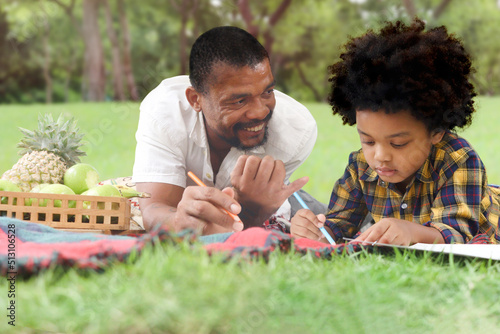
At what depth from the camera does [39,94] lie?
14.3 metres

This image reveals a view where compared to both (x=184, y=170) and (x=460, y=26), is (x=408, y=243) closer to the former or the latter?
(x=184, y=170)

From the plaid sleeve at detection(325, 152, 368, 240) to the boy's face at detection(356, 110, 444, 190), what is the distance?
264 millimetres

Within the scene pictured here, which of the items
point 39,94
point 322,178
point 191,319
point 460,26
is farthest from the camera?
point 39,94

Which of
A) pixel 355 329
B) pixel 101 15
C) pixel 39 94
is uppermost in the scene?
pixel 101 15

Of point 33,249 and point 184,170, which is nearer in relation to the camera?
point 33,249

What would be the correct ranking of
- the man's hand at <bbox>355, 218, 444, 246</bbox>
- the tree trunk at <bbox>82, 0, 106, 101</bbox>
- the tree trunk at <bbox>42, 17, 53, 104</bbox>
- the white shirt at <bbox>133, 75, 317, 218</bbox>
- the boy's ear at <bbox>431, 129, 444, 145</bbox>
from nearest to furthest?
1. the man's hand at <bbox>355, 218, 444, 246</bbox>
2. the boy's ear at <bbox>431, 129, 444, 145</bbox>
3. the white shirt at <bbox>133, 75, 317, 218</bbox>
4. the tree trunk at <bbox>82, 0, 106, 101</bbox>
5. the tree trunk at <bbox>42, 17, 53, 104</bbox>

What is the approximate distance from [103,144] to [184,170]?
4535 mm

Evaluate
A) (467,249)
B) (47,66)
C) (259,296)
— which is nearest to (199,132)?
(467,249)

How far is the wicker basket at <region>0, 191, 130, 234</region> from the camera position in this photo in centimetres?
204

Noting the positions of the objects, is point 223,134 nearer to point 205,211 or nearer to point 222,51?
point 222,51

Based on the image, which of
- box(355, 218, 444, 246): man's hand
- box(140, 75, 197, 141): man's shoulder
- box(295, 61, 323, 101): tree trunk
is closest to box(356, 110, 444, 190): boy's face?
box(355, 218, 444, 246): man's hand

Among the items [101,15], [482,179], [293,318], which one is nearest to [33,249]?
[293,318]

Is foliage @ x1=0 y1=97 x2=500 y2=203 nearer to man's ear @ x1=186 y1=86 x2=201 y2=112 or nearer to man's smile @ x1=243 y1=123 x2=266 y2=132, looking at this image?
man's ear @ x1=186 y1=86 x2=201 y2=112

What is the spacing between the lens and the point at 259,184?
7.13 feet
